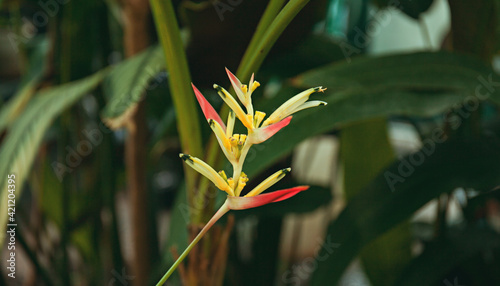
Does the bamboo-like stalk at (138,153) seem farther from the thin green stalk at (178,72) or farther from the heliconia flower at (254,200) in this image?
the heliconia flower at (254,200)

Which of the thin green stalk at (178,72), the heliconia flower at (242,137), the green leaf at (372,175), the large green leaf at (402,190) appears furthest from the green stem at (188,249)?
the green leaf at (372,175)

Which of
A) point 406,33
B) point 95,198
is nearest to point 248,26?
point 95,198

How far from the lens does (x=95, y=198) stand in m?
0.55

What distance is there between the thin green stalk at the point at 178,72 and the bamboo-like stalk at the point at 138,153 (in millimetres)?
184

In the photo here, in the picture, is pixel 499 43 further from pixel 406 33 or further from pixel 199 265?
pixel 406 33

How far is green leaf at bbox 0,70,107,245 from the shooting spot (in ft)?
1.07

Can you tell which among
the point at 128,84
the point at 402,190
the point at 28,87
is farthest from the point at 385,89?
the point at 28,87

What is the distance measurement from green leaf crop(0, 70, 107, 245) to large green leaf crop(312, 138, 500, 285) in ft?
0.77

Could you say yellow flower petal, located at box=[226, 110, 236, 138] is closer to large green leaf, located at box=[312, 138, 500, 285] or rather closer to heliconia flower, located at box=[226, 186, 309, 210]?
heliconia flower, located at box=[226, 186, 309, 210]

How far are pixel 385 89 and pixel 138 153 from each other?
0.24 m

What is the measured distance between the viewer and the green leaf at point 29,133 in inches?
12.8

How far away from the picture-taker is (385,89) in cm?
33

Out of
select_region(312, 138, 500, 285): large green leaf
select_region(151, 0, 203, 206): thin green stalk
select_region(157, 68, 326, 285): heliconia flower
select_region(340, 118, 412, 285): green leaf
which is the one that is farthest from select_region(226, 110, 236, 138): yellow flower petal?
select_region(340, 118, 412, 285): green leaf

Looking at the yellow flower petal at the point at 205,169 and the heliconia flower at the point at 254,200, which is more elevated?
the yellow flower petal at the point at 205,169
